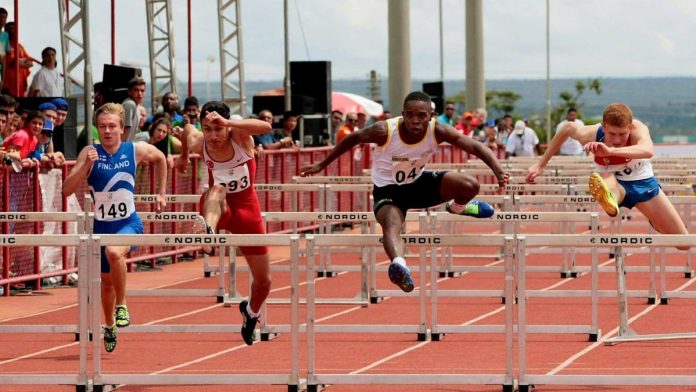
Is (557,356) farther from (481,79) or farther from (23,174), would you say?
(481,79)

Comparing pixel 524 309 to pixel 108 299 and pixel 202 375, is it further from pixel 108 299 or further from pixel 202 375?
pixel 108 299

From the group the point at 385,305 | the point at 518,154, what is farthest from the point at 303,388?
the point at 518,154

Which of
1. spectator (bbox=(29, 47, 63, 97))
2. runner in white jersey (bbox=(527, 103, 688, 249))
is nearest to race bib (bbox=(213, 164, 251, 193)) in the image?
runner in white jersey (bbox=(527, 103, 688, 249))

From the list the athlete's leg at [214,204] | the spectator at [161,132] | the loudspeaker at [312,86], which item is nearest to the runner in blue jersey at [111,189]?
the athlete's leg at [214,204]

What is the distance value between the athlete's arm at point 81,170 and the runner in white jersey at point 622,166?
3.29 metres

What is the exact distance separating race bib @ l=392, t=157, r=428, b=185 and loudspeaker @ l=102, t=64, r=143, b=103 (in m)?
8.77

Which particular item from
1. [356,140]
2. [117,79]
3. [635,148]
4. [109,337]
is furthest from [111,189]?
[117,79]

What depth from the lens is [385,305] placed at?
16.8 metres

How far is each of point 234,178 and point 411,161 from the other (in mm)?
1440

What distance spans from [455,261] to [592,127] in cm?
911

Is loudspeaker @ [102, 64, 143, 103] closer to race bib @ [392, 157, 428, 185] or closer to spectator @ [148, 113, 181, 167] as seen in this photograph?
spectator @ [148, 113, 181, 167]

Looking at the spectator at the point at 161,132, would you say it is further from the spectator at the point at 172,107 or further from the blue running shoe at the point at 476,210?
the blue running shoe at the point at 476,210

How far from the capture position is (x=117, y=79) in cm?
2041

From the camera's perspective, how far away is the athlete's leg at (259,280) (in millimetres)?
12461
